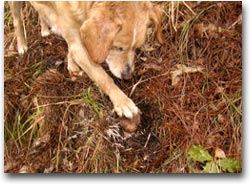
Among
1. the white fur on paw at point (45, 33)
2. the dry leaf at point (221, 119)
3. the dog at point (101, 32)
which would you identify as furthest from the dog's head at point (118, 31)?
the dry leaf at point (221, 119)

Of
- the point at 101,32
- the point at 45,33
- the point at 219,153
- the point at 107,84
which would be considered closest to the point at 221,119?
the point at 219,153

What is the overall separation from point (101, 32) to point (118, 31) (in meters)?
0.10

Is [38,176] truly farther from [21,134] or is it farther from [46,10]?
[46,10]

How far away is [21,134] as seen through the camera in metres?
2.70

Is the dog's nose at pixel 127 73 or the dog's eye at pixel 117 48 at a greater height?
the dog's eye at pixel 117 48

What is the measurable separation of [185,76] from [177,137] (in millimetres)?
289

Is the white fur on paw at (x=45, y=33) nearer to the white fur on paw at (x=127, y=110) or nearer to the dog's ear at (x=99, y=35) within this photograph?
the dog's ear at (x=99, y=35)

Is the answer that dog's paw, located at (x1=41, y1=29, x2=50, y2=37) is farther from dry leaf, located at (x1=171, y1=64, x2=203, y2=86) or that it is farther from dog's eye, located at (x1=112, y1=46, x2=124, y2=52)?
dry leaf, located at (x1=171, y1=64, x2=203, y2=86)

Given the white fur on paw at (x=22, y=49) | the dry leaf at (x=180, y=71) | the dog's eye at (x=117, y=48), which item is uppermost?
the white fur on paw at (x=22, y=49)

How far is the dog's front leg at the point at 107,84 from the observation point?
8.75ft

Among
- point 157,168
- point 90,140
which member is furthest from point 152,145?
point 90,140

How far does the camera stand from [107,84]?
269 cm

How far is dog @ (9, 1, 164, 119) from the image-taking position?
242 centimetres

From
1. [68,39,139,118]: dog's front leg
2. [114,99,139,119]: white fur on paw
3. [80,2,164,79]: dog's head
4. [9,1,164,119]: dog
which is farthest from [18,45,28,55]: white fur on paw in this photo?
[114,99,139,119]: white fur on paw
